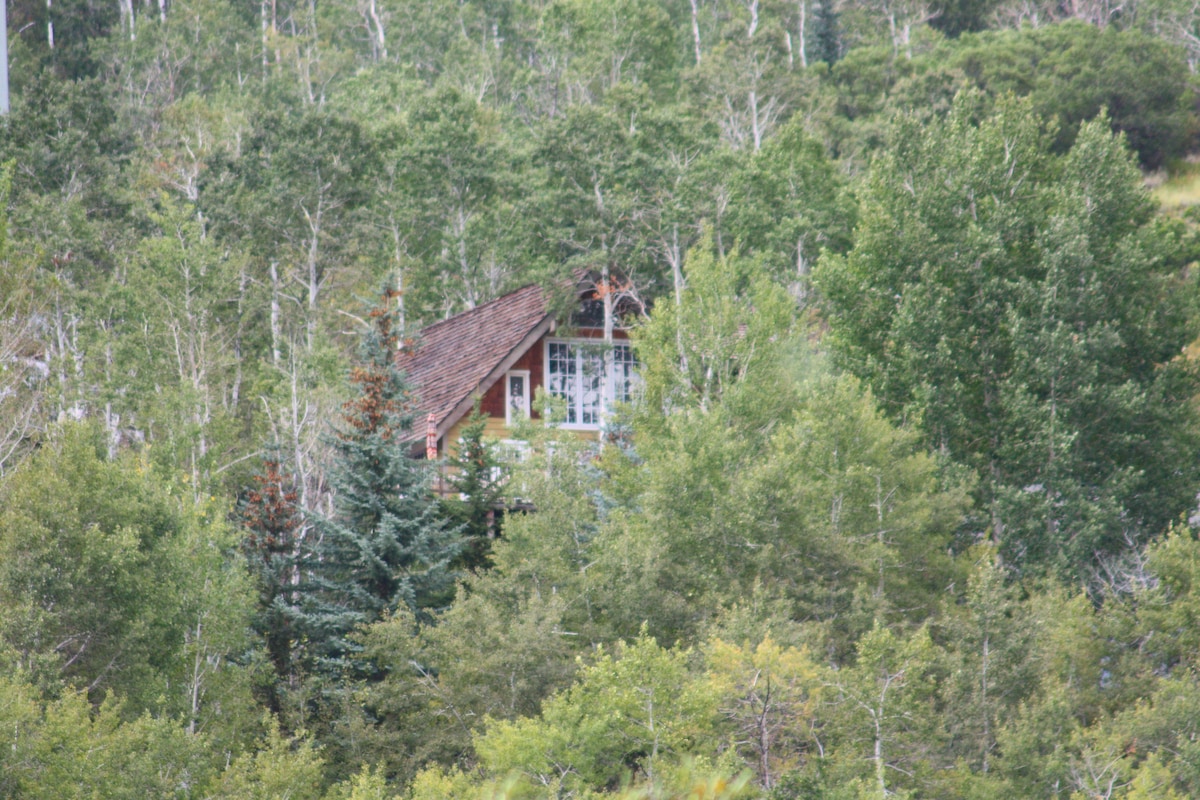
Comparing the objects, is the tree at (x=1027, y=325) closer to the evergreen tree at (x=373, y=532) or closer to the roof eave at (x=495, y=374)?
the roof eave at (x=495, y=374)

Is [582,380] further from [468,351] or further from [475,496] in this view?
[475,496]

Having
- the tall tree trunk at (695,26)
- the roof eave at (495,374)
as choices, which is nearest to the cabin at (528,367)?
the roof eave at (495,374)

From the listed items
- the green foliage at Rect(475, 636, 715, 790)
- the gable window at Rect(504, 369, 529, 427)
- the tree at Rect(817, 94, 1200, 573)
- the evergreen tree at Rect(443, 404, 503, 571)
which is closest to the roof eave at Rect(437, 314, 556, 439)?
the gable window at Rect(504, 369, 529, 427)

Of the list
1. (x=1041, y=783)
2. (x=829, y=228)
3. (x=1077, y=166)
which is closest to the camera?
(x=1041, y=783)

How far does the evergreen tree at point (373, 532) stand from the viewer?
93.2 ft

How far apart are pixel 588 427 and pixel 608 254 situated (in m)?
4.51

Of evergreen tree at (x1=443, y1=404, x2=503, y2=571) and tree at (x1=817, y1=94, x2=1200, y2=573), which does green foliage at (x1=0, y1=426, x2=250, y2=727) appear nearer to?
evergreen tree at (x1=443, y1=404, x2=503, y2=571)

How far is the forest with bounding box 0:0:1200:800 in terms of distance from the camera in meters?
23.6

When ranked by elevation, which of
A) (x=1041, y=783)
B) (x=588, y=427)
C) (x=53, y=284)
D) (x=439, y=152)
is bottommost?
(x=1041, y=783)

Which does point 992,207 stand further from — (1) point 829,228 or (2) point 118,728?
(2) point 118,728

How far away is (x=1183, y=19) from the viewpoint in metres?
69.4

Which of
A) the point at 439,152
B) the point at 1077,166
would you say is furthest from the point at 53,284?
the point at 1077,166

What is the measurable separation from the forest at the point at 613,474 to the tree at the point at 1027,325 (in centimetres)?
11

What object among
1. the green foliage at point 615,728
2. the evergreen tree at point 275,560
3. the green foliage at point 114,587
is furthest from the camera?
the evergreen tree at point 275,560
